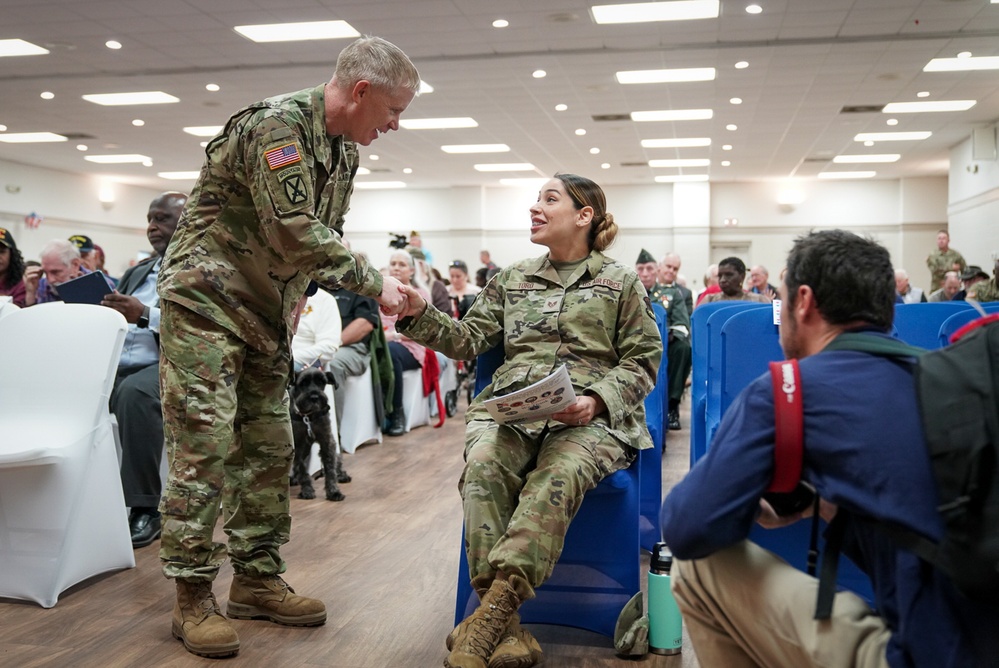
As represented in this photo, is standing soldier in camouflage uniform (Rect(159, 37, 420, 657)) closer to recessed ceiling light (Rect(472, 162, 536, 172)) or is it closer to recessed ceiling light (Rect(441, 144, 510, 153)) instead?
recessed ceiling light (Rect(441, 144, 510, 153))

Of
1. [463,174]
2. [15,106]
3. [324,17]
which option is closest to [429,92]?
[324,17]

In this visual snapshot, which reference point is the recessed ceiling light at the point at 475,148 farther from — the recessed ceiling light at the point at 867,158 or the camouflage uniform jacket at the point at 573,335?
the camouflage uniform jacket at the point at 573,335

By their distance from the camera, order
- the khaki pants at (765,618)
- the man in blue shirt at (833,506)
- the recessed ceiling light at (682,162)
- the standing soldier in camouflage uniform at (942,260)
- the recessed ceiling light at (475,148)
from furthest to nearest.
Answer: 1. the recessed ceiling light at (682,162)
2. the recessed ceiling light at (475,148)
3. the standing soldier in camouflage uniform at (942,260)
4. the khaki pants at (765,618)
5. the man in blue shirt at (833,506)

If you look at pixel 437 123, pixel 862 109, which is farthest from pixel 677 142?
pixel 437 123

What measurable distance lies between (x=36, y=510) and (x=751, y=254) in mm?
18249

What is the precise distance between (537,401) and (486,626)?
53 cm

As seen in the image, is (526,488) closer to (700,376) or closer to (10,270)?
(700,376)

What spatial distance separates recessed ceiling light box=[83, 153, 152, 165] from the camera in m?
16.0

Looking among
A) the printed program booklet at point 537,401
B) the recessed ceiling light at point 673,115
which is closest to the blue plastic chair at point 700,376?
the printed program booklet at point 537,401

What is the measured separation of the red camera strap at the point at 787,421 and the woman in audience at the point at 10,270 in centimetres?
411

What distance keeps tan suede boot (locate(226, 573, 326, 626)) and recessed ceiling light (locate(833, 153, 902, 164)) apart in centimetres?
1550

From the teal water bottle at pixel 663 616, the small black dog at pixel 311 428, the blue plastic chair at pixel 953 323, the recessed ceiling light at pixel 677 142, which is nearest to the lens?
the teal water bottle at pixel 663 616

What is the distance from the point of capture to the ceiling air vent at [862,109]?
38.2 ft

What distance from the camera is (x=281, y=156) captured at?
6.98ft
